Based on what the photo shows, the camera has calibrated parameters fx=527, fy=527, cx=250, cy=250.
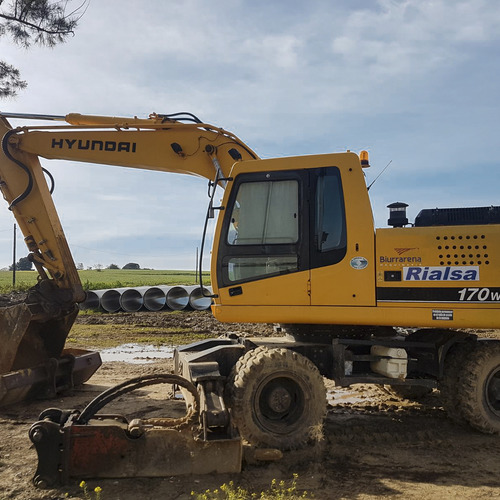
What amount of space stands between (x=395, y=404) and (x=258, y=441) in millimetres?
3000

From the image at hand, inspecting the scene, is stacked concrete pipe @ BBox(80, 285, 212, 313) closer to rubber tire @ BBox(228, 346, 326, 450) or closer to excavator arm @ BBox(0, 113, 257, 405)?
excavator arm @ BBox(0, 113, 257, 405)

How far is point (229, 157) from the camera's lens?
22.4ft

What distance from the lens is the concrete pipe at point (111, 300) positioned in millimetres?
21156

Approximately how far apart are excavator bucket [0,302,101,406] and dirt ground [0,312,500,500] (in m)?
0.25

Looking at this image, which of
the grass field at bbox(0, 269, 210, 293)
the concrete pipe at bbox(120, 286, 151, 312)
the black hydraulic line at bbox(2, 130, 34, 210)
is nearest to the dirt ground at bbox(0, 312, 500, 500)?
the black hydraulic line at bbox(2, 130, 34, 210)

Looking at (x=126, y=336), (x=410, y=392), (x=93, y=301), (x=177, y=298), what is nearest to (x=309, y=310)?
(x=410, y=392)

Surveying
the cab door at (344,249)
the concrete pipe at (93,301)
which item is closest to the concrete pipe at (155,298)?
the concrete pipe at (93,301)

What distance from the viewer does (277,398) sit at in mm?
5605

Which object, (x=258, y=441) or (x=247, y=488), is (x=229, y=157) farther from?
(x=247, y=488)

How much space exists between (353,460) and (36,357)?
4.86 m

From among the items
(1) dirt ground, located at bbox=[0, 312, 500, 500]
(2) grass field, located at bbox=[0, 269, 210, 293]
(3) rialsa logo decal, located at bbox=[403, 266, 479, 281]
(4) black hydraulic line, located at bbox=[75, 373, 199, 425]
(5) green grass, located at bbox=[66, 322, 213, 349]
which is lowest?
(1) dirt ground, located at bbox=[0, 312, 500, 500]

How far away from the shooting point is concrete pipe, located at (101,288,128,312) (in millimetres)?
21156

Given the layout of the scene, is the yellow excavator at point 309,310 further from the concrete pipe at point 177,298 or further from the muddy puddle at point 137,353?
the concrete pipe at point 177,298

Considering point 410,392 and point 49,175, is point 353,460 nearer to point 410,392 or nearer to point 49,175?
point 410,392
